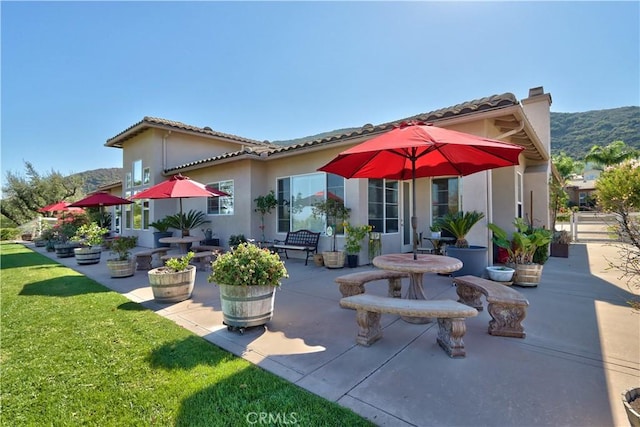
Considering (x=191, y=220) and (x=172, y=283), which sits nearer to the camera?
(x=172, y=283)

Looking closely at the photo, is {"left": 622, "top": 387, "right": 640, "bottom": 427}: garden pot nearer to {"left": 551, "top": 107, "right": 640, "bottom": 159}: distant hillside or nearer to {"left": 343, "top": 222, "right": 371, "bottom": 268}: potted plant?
{"left": 343, "top": 222, "right": 371, "bottom": 268}: potted plant

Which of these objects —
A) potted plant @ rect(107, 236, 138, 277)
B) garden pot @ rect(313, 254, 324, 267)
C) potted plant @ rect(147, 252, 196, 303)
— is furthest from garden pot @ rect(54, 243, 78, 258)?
garden pot @ rect(313, 254, 324, 267)

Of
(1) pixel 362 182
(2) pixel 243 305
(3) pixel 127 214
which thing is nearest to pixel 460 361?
(2) pixel 243 305

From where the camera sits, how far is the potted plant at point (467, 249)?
6.05m

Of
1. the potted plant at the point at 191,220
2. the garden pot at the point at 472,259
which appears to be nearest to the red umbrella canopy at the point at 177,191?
the potted plant at the point at 191,220

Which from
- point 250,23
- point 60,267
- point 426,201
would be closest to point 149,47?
point 250,23

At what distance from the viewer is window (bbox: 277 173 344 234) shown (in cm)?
880

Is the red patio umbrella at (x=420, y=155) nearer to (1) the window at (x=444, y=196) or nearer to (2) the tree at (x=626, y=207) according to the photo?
(2) the tree at (x=626, y=207)

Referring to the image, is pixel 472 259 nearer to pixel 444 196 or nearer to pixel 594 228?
pixel 444 196

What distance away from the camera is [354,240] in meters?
7.95

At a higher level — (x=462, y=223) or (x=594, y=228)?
(x=462, y=223)

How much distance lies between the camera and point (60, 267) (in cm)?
891

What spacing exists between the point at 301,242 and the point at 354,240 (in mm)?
2064

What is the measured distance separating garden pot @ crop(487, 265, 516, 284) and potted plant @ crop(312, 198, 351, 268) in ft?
11.7
